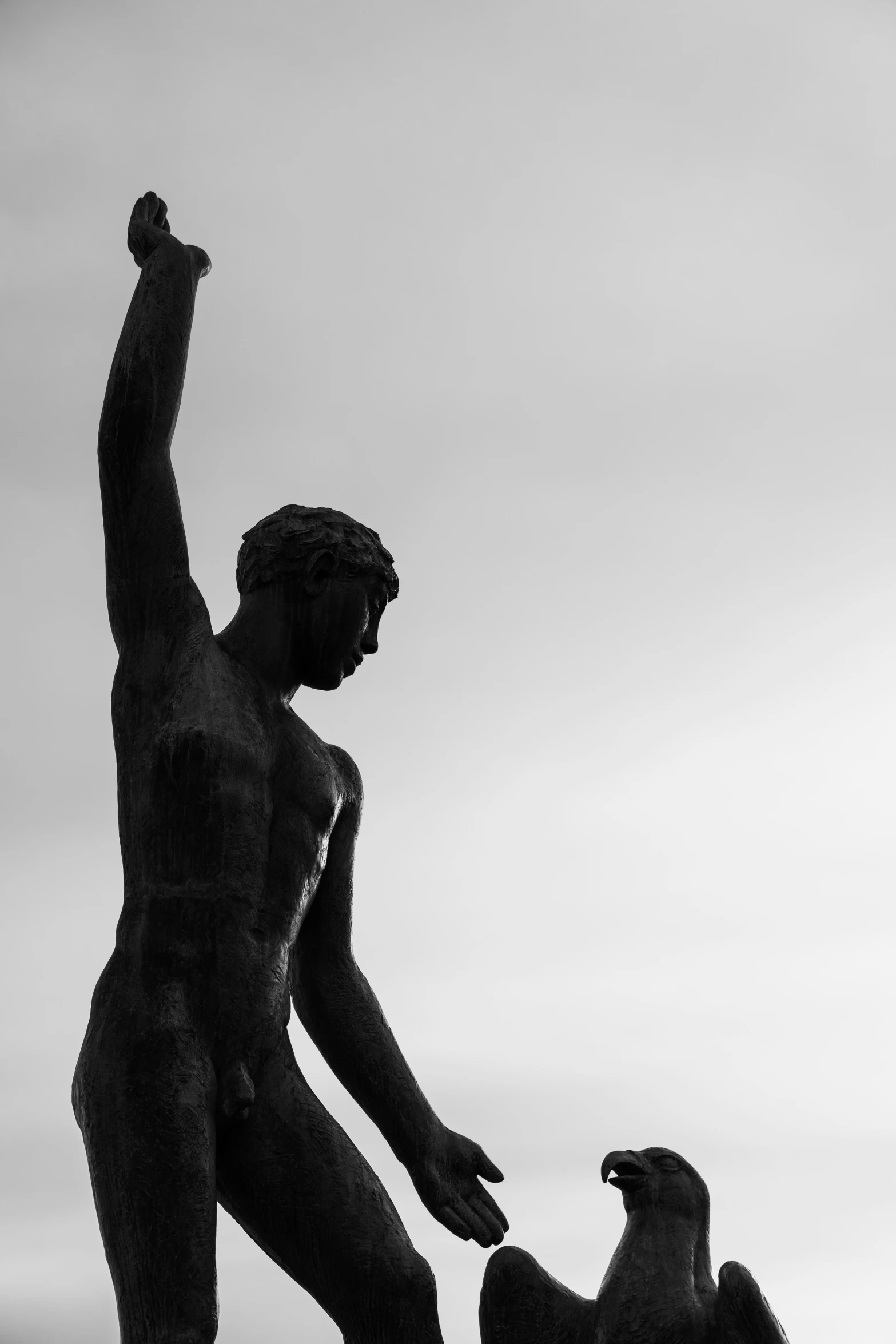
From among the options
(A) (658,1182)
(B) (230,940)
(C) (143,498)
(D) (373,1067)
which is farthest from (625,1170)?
(C) (143,498)

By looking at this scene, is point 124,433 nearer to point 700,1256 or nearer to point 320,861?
point 320,861

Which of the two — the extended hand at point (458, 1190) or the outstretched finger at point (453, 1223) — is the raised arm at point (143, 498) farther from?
the outstretched finger at point (453, 1223)

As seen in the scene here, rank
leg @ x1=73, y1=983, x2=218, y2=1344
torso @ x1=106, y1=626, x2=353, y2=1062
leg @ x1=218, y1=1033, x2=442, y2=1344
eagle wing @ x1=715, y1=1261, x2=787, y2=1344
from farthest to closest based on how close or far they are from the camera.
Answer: eagle wing @ x1=715, y1=1261, x2=787, y2=1344, torso @ x1=106, y1=626, x2=353, y2=1062, leg @ x1=218, y1=1033, x2=442, y2=1344, leg @ x1=73, y1=983, x2=218, y2=1344

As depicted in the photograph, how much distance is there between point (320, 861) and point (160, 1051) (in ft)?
3.17

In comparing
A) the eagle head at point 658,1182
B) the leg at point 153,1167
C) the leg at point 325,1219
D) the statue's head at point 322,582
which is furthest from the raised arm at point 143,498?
the eagle head at point 658,1182

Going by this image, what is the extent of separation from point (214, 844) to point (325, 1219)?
4.01 ft

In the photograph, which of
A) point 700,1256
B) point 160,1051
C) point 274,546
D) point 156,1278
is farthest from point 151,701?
point 700,1256

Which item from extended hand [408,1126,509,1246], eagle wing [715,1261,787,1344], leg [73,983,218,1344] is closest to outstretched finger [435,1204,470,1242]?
extended hand [408,1126,509,1246]

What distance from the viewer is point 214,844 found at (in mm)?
6133

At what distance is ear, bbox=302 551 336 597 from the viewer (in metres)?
6.64

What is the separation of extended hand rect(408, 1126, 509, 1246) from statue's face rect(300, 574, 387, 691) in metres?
1.67

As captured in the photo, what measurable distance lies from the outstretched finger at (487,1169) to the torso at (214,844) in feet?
3.19

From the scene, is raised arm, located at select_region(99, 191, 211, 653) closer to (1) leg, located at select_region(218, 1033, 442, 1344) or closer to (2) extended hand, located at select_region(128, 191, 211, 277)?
(2) extended hand, located at select_region(128, 191, 211, 277)

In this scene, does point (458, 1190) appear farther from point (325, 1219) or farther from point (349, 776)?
point (349, 776)
